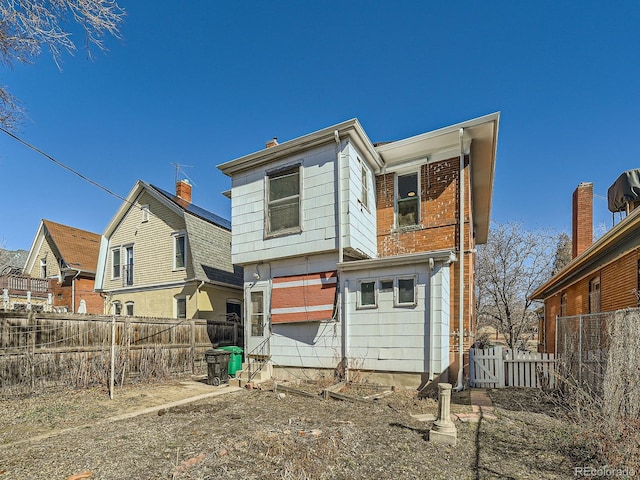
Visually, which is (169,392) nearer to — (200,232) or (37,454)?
(37,454)

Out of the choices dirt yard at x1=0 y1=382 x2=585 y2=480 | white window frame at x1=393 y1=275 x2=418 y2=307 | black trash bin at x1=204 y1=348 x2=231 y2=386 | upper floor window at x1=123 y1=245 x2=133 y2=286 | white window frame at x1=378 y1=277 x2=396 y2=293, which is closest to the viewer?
dirt yard at x1=0 y1=382 x2=585 y2=480

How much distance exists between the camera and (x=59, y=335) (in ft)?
30.7

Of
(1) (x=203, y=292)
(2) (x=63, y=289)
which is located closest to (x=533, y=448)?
(1) (x=203, y=292)

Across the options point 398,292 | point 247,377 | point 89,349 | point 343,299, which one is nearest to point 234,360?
point 247,377

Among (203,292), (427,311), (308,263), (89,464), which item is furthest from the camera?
(203,292)

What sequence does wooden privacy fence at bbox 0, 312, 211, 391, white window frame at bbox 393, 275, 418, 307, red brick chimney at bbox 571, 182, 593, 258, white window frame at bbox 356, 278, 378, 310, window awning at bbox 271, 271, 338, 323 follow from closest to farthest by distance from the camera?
1. wooden privacy fence at bbox 0, 312, 211, 391
2. white window frame at bbox 393, 275, 418, 307
3. white window frame at bbox 356, 278, 378, 310
4. window awning at bbox 271, 271, 338, 323
5. red brick chimney at bbox 571, 182, 593, 258

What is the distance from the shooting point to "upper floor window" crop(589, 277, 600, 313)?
1064 centimetres

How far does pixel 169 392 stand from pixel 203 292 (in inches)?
Result: 261

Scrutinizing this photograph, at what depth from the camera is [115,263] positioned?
62.4 feet

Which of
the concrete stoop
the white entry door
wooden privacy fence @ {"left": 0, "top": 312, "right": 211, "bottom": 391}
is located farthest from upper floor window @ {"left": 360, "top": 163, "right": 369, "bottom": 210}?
wooden privacy fence @ {"left": 0, "top": 312, "right": 211, "bottom": 391}

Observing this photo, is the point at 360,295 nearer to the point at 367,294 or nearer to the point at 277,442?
the point at 367,294

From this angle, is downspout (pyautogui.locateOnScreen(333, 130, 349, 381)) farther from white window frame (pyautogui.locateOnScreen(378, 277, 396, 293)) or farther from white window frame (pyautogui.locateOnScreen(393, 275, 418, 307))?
white window frame (pyautogui.locateOnScreen(393, 275, 418, 307))

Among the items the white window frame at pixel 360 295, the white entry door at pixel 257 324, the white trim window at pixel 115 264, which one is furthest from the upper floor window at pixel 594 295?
the white trim window at pixel 115 264

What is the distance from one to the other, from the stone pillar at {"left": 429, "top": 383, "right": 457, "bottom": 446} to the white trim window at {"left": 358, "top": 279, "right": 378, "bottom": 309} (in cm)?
398
